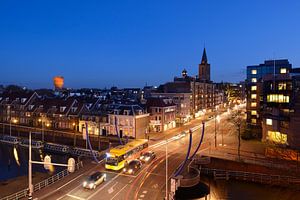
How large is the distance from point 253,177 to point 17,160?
169ft

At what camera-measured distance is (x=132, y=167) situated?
36312 mm

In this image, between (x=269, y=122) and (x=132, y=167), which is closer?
(x=132, y=167)

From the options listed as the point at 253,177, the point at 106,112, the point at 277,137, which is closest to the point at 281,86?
the point at 277,137

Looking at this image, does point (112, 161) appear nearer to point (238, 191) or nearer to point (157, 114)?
point (238, 191)

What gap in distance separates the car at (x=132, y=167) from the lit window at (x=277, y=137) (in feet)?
105

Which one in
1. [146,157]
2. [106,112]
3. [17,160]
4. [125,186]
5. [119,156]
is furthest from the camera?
[106,112]

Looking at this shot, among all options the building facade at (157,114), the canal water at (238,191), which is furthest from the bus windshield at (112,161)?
the building facade at (157,114)

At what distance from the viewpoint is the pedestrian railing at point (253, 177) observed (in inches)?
1444

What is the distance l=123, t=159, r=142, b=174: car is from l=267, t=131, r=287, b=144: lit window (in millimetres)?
31908

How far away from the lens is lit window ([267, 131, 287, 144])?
162 ft

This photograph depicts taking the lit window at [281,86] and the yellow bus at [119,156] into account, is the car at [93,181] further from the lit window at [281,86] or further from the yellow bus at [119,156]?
the lit window at [281,86]

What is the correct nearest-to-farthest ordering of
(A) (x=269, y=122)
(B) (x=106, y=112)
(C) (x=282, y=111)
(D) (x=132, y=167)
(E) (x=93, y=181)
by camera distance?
(E) (x=93, y=181) < (D) (x=132, y=167) < (C) (x=282, y=111) < (A) (x=269, y=122) < (B) (x=106, y=112)

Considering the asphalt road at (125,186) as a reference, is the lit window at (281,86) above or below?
above

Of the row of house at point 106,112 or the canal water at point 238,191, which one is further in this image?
the row of house at point 106,112
